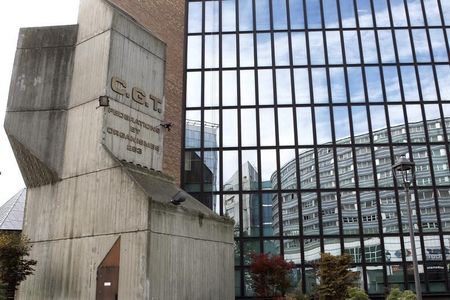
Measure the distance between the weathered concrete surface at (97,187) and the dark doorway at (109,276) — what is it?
0.72ft

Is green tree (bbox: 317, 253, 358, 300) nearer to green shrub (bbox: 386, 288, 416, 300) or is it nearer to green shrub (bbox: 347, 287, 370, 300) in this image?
green shrub (bbox: 347, 287, 370, 300)

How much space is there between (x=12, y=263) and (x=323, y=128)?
22.9 meters

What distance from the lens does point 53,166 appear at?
1848 centimetres

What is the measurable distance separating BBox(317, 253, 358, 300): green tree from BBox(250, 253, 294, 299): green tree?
17.7ft

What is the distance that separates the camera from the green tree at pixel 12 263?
1708 cm

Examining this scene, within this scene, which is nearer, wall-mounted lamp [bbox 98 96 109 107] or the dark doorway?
the dark doorway

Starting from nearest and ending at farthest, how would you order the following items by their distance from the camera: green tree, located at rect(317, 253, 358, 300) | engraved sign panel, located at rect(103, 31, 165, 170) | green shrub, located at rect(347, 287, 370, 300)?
engraved sign panel, located at rect(103, 31, 165, 170), green shrub, located at rect(347, 287, 370, 300), green tree, located at rect(317, 253, 358, 300)

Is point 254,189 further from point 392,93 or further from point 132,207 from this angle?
point 132,207

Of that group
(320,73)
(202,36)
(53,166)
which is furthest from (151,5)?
(53,166)

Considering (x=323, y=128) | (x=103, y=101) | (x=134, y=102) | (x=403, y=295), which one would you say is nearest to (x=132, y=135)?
(x=134, y=102)

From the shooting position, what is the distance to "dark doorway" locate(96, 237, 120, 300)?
15.0 m

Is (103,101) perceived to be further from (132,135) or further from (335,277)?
(335,277)

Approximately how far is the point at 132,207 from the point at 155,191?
143 centimetres

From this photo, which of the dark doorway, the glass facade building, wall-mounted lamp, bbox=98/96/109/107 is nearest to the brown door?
the dark doorway
